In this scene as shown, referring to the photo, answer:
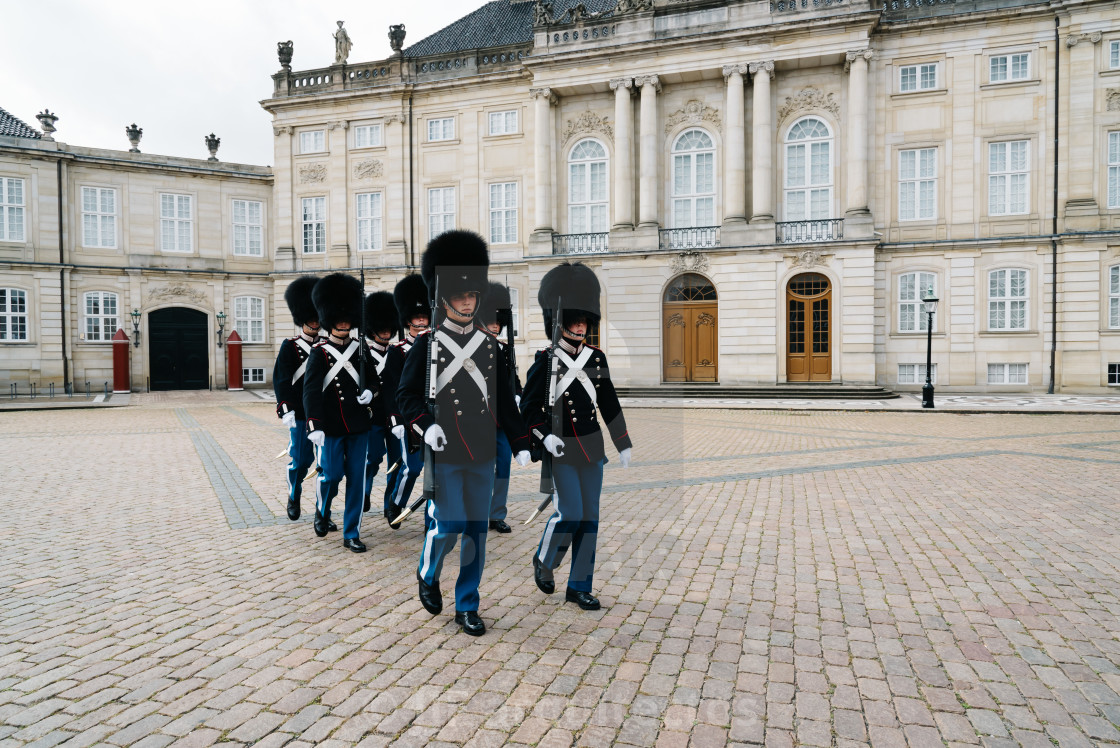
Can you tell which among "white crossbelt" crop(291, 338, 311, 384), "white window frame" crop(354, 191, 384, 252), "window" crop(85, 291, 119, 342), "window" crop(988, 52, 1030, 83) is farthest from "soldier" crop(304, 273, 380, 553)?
"window" crop(85, 291, 119, 342)

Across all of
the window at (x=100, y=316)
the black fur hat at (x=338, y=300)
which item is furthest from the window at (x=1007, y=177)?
the window at (x=100, y=316)

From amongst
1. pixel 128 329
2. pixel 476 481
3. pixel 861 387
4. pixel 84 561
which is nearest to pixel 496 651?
pixel 476 481

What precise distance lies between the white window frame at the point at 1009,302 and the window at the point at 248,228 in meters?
32.5

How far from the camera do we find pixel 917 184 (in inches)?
1046

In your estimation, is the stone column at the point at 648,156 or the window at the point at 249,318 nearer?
the stone column at the point at 648,156

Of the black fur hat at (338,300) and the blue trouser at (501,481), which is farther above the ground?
the black fur hat at (338,300)

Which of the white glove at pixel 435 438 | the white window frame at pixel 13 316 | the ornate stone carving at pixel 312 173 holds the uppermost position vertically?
the ornate stone carving at pixel 312 173

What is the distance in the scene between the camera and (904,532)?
6.63 metres

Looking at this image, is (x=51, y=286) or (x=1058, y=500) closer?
(x=1058, y=500)

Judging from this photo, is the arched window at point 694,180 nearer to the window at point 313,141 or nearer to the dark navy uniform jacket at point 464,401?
the window at point 313,141

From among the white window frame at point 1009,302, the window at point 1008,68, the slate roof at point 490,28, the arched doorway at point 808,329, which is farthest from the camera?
the slate roof at point 490,28

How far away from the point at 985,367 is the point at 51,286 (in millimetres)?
38665

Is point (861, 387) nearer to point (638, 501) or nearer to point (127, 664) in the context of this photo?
point (638, 501)

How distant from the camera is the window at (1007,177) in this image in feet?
84.3
